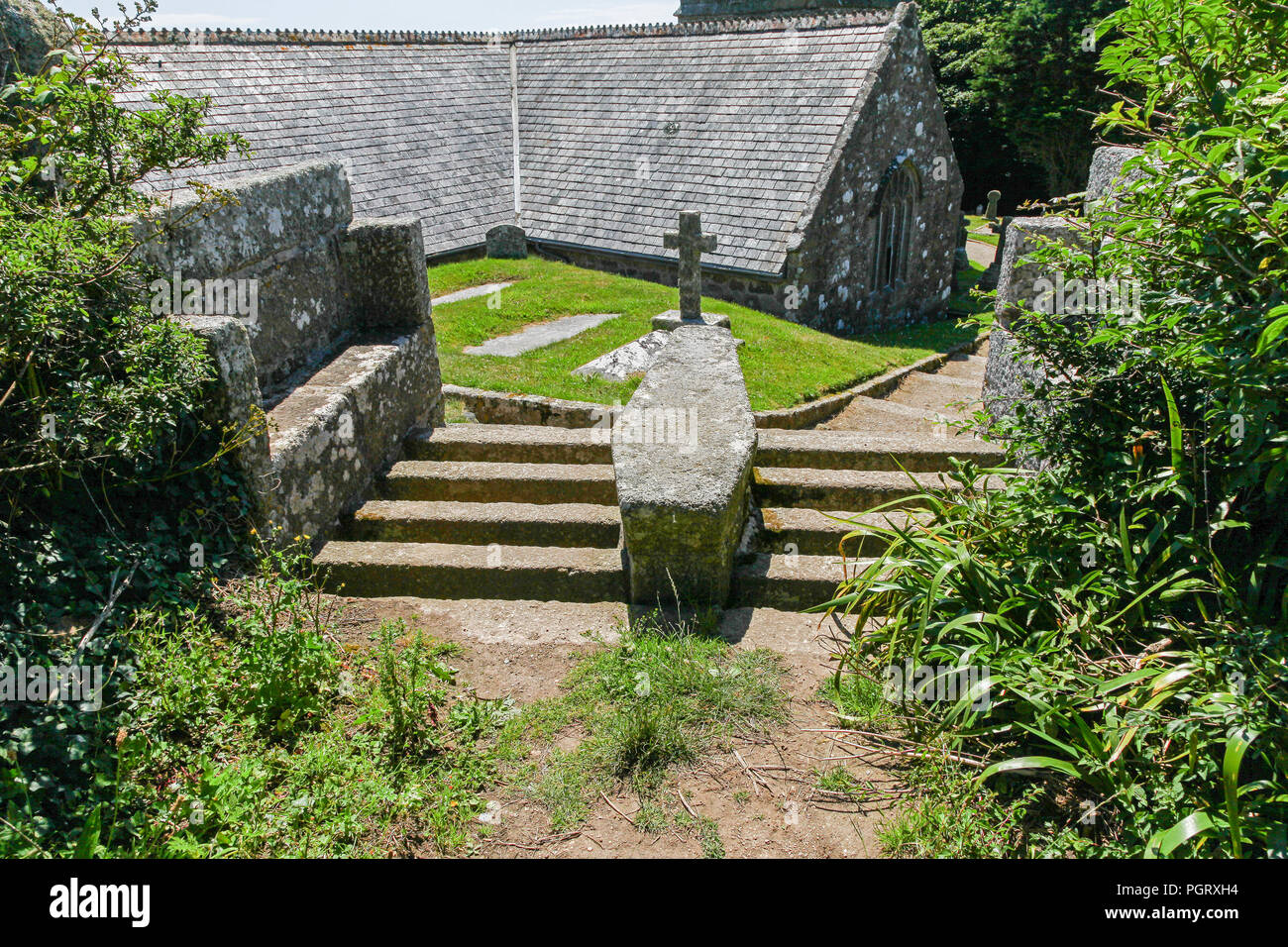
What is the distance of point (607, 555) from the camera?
4637mm

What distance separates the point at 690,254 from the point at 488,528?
536cm

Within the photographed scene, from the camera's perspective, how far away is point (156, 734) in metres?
2.97

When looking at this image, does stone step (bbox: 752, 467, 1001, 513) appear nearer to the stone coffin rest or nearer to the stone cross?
the stone coffin rest

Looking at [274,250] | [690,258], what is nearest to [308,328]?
[274,250]

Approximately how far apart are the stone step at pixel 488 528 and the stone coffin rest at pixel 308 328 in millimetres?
243

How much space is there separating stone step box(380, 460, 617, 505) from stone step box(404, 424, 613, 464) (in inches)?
18.3

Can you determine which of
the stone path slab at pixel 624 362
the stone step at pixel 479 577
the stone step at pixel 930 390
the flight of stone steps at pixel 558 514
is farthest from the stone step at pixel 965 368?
the stone step at pixel 479 577

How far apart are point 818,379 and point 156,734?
802 centimetres

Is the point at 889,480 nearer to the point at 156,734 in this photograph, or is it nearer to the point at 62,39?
the point at 156,734

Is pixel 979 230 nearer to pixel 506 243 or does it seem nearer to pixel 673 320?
pixel 506 243

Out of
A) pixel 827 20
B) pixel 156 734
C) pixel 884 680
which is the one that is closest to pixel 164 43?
pixel 827 20

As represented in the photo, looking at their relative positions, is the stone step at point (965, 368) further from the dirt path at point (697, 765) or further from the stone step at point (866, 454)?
the dirt path at point (697, 765)

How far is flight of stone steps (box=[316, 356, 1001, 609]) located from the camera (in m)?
4.53

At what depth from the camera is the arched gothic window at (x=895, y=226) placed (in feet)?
53.9
